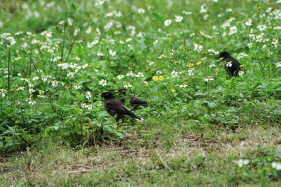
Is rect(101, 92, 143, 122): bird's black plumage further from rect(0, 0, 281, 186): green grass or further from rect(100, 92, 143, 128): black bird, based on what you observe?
rect(0, 0, 281, 186): green grass

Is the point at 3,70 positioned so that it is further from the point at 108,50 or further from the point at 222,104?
the point at 222,104

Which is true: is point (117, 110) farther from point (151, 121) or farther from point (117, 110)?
point (151, 121)

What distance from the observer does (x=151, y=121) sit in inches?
251

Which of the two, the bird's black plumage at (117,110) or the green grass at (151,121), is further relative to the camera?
the bird's black plumage at (117,110)

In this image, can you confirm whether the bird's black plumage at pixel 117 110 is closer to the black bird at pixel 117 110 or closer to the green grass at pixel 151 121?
the black bird at pixel 117 110

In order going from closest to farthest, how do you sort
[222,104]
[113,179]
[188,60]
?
1. [113,179]
2. [222,104]
3. [188,60]

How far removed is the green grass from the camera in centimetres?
482

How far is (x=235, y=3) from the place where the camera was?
40.9ft

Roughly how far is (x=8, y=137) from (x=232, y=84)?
3485 mm

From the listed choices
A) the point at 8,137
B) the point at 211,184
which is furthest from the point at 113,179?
the point at 8,137

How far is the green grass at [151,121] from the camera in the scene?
15.8ft

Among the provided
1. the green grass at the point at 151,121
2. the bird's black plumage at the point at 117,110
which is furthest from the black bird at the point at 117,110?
the green grass at the point at 151,121

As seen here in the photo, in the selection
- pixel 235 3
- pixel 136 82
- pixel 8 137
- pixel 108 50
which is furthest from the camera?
pixel 235 3

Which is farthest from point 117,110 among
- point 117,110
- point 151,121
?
point 151,121
